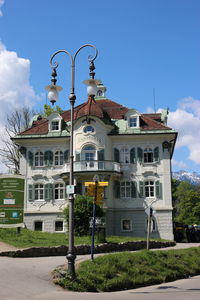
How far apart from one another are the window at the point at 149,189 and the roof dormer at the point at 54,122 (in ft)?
35.8

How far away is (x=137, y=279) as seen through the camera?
13.3 metres

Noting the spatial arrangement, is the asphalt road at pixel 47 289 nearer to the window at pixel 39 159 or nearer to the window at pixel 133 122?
the window at pixel 39 159

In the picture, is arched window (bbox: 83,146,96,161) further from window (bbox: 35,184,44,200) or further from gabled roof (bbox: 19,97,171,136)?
window (bbox: 35,184,44,200)

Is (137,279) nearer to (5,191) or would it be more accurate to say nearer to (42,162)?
(5,191)

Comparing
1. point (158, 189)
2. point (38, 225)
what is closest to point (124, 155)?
point (158, 189)

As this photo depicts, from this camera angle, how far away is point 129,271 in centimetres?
1375

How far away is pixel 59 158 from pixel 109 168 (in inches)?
226

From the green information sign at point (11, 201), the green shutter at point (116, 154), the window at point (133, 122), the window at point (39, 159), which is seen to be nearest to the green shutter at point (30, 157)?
the window at point (39, 159)

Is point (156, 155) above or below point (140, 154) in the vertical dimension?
below

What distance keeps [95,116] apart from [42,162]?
24.1 feet

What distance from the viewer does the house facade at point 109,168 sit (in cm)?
3759

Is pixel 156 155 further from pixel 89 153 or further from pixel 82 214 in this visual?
pixel 82 214

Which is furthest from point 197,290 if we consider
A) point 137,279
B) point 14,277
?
point 14,277

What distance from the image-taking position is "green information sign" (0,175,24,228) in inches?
903
